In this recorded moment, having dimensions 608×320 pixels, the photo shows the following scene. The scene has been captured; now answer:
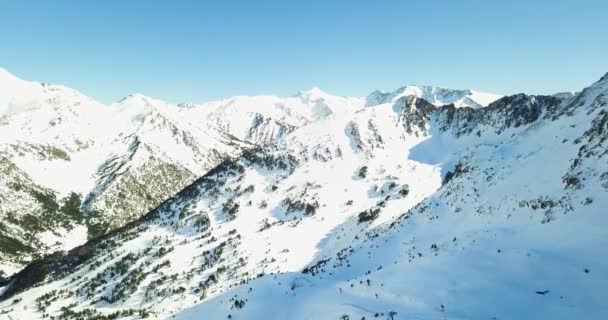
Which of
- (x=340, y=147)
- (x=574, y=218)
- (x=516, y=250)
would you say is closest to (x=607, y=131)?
(x=574, y=218)

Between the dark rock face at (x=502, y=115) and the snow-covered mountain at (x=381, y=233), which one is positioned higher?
the dark rock face at (x=502, y=115)

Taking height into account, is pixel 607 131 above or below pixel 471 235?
above

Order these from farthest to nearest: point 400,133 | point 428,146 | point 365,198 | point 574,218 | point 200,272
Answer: point 400,133
point 428,146
point 365,198
point 200,272
point 574,218

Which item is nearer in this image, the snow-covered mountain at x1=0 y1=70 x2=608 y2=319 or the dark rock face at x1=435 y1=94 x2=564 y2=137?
the snow-covered mountain at x1=0 y1=70 x2=608 y2=319

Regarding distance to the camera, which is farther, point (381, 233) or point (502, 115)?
point (502, 115)

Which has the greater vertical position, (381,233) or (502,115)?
(502,115)

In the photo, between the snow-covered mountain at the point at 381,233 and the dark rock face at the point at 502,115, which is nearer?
the snow-covered mountain at the point at 381,233

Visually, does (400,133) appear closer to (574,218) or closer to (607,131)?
(607,131)

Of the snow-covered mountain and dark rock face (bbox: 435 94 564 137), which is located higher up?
dark rock face (bbox: 435 94 564 137)
